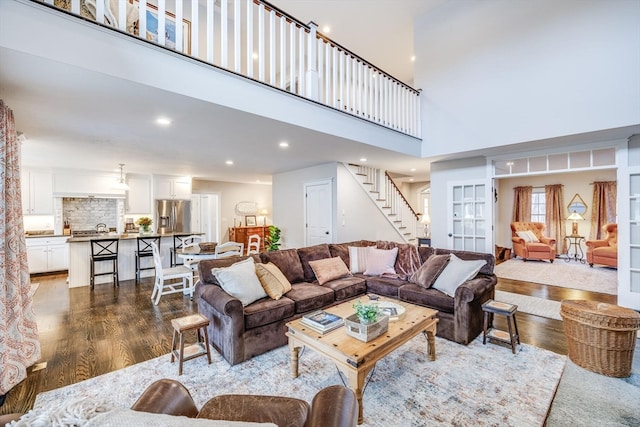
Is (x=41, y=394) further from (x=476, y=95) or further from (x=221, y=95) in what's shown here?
(x=476, y=95)

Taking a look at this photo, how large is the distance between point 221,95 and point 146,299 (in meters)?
3.74

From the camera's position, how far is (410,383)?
236 centimetres

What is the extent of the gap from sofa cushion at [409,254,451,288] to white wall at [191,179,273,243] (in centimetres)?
749

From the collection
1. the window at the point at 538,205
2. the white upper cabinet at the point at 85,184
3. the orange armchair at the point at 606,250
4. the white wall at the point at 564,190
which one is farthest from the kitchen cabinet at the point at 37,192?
the window at the point at 538,205

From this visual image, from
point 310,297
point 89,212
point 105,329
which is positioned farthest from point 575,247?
point 89,212

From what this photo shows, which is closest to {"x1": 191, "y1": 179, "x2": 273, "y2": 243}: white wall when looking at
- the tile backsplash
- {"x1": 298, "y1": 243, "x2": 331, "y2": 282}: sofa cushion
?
the tile backsplash

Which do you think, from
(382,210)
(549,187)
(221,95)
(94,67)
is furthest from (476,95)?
(549,187)

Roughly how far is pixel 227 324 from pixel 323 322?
990mm

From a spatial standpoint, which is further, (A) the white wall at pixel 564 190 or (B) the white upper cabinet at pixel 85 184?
(A) the white wall at pixel 564 190

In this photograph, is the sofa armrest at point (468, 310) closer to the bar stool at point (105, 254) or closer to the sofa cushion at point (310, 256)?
the sofa cushion at point (310, 256)

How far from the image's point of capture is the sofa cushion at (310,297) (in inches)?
125

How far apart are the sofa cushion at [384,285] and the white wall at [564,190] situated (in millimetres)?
6189

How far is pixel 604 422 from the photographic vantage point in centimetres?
195

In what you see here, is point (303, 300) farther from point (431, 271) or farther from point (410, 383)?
point (431, 271)
